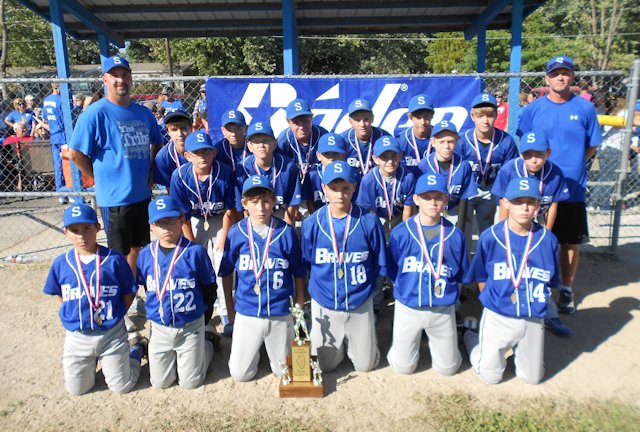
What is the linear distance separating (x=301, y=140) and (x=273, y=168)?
0.56 m

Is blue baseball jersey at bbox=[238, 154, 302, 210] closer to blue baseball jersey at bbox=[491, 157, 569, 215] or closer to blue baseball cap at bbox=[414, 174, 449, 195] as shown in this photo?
blue baseball cap at bbox=[414, 174, 449, 195]

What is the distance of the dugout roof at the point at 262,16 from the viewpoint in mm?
7141

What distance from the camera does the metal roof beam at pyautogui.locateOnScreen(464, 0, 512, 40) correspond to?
22.9ft

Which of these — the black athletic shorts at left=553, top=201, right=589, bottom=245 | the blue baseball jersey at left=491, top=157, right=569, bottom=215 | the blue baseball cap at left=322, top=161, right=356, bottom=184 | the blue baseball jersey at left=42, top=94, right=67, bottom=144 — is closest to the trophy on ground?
the blue baseball cap at left=322, top=161, right=356, bottom=184

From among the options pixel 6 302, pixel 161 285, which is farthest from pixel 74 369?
pixel 6 302

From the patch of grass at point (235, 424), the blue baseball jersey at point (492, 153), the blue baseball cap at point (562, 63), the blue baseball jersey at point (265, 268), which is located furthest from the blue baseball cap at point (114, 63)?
the blue baseball cap at point (562, 63)

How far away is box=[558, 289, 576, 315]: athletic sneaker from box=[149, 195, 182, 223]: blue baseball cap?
380cm

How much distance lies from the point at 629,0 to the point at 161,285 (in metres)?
21.0

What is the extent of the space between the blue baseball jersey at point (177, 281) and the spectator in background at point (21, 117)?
907 cm

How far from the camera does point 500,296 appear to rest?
3.83 m

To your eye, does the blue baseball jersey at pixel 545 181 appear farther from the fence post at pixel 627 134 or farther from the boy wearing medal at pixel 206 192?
the boy wearing medal at pixel 206 192

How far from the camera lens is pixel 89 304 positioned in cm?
372

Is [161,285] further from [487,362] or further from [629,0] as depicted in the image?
[629,0]

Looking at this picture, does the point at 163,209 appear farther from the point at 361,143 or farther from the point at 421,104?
the point at 421,104
